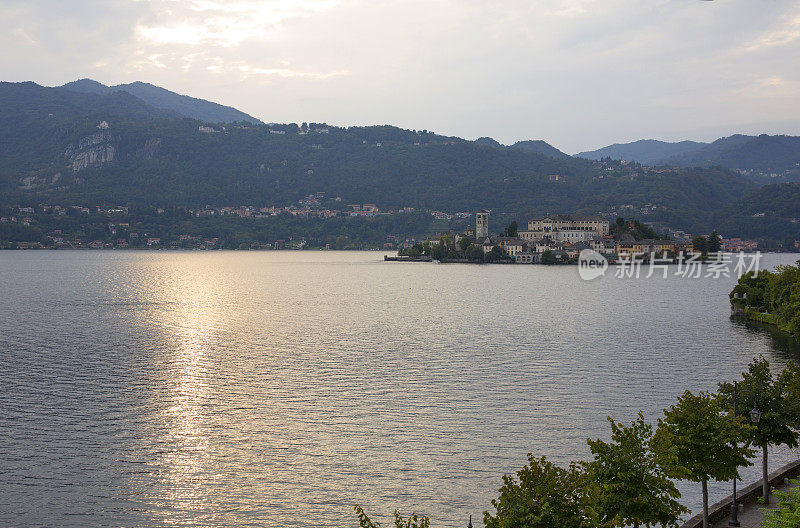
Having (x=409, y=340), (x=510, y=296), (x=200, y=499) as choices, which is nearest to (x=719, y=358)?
(x=409, y=340)

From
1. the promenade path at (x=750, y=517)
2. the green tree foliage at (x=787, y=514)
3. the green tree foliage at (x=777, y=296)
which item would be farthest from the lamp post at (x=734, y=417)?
the green tree foliage at (x=777, y=296)

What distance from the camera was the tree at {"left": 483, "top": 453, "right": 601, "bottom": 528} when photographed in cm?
1434

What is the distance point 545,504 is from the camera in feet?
46.8

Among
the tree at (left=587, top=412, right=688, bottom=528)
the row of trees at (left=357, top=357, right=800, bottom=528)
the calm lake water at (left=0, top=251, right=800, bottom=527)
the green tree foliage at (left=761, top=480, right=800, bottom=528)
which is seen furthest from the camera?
the calm lake water at (left=0, top=251, right=800, bottom=527)

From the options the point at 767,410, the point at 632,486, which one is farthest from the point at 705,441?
the point at 767,410

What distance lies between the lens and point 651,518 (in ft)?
58.4

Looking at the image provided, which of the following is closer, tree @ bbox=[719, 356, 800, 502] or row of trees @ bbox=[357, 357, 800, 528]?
row of trees @ bbox=[357, 357, 800, 528]

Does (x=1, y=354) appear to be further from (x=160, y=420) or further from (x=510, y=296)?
(x=510, y=296)

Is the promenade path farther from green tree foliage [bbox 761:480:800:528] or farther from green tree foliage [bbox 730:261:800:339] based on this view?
green tree foliage [bbox 730:261:800:339]

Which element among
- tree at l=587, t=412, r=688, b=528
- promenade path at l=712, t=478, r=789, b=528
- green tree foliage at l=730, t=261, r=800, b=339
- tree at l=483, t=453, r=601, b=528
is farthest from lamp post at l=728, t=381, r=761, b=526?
green tree foliage at l=730, t=261, r=800, b=339

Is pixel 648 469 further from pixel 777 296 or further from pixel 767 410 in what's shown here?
pixel 777 296

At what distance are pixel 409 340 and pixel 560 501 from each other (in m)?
46.8

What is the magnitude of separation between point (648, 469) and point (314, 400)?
24231 mm

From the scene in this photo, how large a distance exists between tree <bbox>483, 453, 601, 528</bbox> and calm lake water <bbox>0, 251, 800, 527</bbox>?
9281 mm
